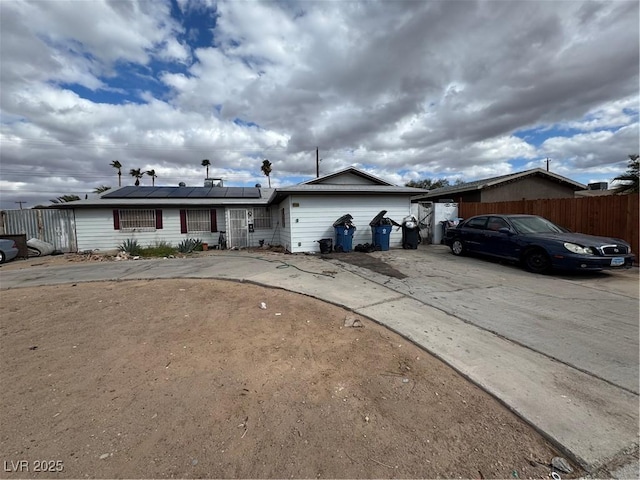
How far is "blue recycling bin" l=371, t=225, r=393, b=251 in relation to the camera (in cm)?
1092

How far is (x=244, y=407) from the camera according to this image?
7.70 ft

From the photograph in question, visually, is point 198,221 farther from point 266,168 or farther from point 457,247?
point 266,168

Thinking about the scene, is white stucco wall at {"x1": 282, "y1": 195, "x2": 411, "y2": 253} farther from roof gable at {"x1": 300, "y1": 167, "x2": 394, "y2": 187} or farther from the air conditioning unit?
the air conditioning unit

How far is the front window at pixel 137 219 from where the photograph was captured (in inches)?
541

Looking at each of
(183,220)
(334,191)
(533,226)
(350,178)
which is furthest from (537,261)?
(183,220)

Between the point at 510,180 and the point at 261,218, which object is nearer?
the point at 261,218

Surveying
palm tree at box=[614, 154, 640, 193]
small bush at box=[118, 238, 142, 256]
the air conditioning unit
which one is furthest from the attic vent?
the air conditioning unit

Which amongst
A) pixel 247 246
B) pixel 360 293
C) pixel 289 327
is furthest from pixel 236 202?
pixel 289 327

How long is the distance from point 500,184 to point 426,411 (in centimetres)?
1727

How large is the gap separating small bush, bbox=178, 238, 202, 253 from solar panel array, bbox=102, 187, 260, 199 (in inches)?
98.7

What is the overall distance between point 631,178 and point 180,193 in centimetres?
2181

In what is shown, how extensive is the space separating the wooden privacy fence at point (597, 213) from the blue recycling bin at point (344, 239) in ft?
20.6

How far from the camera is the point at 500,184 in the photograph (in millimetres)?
16234

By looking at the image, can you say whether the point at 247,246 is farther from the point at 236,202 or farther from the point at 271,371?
the point at 271,371
